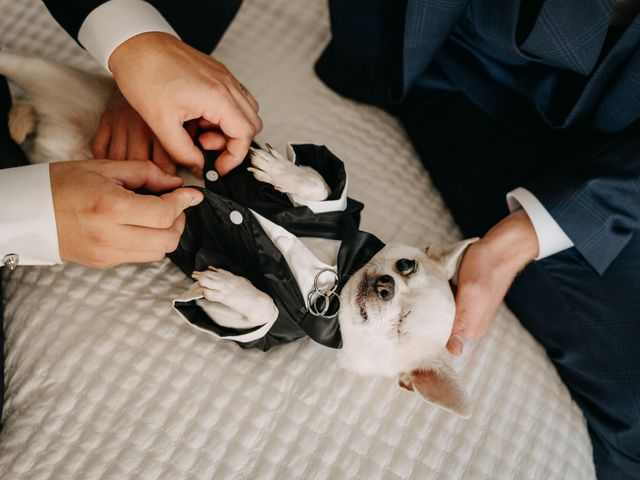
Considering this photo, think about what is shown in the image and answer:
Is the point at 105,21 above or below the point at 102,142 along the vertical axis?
above

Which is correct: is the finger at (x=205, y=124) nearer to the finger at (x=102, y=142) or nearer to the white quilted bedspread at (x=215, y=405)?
the finger at (x=102, y=142)

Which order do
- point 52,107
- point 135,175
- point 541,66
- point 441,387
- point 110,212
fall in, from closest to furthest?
point 110,212 < point 135,175 < point 441,387 < point 52,107 < point 541,66

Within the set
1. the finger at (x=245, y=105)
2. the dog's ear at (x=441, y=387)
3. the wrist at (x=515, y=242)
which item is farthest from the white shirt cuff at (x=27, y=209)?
the wrist at (x=515, y=242)

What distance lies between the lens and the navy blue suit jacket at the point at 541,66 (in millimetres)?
1060

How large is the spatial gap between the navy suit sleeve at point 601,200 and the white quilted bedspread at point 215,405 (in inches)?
10.5

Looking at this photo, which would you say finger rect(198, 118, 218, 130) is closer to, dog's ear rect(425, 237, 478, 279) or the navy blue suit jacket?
the navy blue suit jacket

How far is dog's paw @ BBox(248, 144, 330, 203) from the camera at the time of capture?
104 centimetres

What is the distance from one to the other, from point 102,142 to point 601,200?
3.50ft

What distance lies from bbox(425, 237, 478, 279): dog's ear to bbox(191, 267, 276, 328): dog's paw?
39 cm

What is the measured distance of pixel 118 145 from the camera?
3.52 ft

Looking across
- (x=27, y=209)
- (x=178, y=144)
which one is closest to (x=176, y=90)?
(x=178, y=144)

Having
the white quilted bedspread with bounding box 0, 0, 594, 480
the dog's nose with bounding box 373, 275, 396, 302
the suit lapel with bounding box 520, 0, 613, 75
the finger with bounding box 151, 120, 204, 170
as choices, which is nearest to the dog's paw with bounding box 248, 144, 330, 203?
the finger with bounding box 151, 120, 204, 170

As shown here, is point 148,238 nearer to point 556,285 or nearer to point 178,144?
point 178,144

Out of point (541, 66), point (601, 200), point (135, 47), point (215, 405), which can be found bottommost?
point (215, 405)
